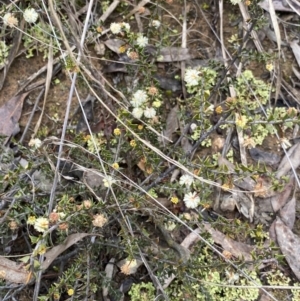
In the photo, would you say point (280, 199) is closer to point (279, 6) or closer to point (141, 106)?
point (141, 106)

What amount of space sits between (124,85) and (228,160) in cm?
61

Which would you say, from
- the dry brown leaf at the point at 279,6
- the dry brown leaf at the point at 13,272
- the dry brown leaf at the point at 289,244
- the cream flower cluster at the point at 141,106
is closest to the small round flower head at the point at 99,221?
the dry brown leaf at the point at 13,272

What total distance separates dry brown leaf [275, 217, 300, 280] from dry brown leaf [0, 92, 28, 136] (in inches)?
49.2

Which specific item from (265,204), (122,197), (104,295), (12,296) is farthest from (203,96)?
(12,296)

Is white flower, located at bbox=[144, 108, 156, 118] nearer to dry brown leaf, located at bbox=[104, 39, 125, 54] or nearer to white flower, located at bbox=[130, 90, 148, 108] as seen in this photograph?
white flower, located at bbox=[130, 90, 148, 108]

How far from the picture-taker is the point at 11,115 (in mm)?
2408

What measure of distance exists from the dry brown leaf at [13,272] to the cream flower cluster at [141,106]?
72cm

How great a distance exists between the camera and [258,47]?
2.48 metres

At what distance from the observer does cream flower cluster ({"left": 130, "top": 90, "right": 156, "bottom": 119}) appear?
2.09 meters

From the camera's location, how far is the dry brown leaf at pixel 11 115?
238cm

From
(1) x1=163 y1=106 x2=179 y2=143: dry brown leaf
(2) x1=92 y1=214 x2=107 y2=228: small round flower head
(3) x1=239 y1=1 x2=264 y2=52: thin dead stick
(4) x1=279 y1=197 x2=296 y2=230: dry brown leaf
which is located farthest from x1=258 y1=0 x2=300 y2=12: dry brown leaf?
(2) x1=92 y1=214 x2=107 y2=228: small round flower head

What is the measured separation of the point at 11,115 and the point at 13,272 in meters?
0.85

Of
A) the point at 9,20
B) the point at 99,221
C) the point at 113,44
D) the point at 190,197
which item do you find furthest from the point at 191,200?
the point at 9,20

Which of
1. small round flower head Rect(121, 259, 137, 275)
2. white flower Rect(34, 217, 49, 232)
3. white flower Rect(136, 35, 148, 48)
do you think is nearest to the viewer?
white flower Rect(34, 217, 49, 232)
